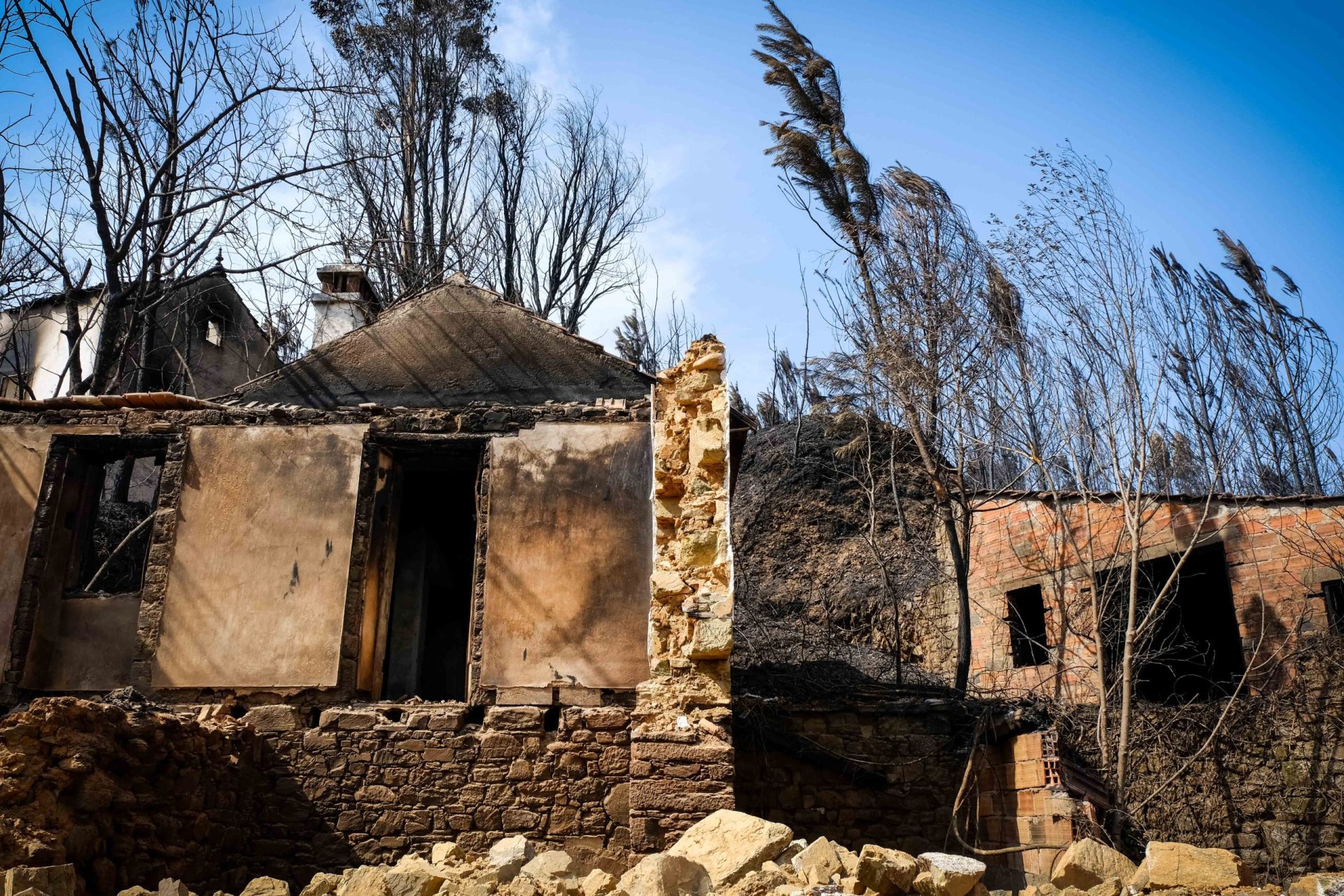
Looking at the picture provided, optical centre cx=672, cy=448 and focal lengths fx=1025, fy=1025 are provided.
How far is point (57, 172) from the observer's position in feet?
39.8

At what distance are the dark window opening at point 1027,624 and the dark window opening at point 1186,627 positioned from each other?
1.20 meters

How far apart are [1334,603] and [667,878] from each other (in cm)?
929

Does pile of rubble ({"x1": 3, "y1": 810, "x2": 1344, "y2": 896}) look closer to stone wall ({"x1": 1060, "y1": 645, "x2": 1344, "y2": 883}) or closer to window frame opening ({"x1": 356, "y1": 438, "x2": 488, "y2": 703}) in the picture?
window frame opening ({"x1": 356, "y1": 438, "x2": 488, "y2": 703})

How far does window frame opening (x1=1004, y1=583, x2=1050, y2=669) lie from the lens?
44.7 feet

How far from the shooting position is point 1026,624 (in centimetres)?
1414

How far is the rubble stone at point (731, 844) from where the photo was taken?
5.52 m

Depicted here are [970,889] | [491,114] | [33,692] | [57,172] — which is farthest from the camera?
[491,114]

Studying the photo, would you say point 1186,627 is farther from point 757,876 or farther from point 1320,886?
point 757,876

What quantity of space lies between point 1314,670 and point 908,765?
4829 mm

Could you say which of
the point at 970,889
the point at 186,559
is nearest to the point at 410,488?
the point at 186,559

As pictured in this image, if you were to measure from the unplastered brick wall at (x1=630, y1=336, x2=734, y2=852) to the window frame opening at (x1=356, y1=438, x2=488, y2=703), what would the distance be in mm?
1669

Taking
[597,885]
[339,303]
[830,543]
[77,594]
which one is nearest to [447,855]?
[597,885]

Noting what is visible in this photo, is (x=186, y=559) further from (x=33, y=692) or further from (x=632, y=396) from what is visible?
(x=632, y=396)

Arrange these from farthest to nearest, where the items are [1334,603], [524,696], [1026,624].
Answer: [1026,624] → [1334,603] → [524,696]
